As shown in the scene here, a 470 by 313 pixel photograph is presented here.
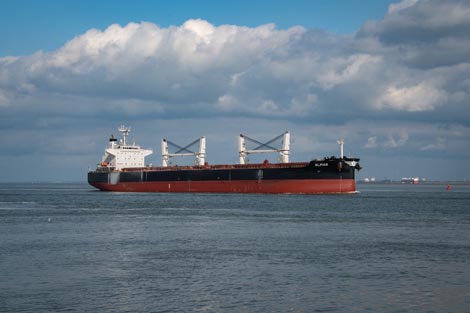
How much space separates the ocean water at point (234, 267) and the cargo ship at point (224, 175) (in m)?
27.3

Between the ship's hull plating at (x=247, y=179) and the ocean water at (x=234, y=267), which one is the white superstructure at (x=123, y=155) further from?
the ocean water at (x=234, y=267)

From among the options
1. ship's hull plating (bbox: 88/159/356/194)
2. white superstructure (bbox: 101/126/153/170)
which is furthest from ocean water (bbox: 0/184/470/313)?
white superstructure (bbox: 101/126/153/170)

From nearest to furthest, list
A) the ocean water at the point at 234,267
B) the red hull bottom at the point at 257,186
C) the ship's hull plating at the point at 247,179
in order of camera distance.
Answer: the ocean water at the point at 234,267, the ship's hull plating at the point at 247,179, the red hull bottom at the point at 257,186

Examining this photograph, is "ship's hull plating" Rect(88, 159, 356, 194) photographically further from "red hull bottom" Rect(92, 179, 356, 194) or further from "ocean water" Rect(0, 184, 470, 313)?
"ocean water" Rect(0, 184, 470, 313)

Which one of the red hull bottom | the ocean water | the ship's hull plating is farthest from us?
the red hull bottom

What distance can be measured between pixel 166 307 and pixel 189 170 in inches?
2527

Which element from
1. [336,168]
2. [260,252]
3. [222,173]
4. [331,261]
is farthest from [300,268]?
[222,173]

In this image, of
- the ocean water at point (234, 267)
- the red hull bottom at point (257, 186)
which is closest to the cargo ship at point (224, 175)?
the red hull bottom at point (257, 186)

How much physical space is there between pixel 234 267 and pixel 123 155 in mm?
78907

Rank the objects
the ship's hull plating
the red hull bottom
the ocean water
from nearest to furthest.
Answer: the ocean water
the ship's hull plating
the red hull bottom

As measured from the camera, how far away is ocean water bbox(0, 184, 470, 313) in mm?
16797

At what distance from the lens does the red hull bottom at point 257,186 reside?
6856 centimetres

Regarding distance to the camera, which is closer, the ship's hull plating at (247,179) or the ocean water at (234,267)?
the ocean water at (234,267)

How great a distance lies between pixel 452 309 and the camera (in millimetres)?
16094
